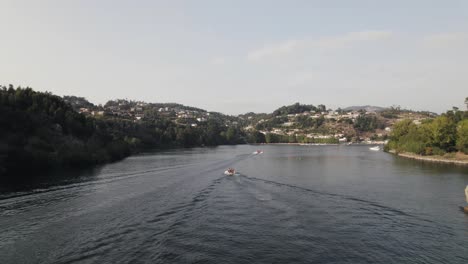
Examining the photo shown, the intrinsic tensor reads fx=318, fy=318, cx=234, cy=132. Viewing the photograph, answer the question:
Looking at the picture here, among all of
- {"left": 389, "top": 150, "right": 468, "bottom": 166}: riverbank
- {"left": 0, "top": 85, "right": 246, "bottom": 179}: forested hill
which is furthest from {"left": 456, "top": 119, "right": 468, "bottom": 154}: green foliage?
{"left": 0, "top": 85, "right": 246, "bottom": 179}: forested hill

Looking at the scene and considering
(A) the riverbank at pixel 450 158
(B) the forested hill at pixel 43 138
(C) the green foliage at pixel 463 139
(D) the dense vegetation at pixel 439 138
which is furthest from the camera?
(D) the dense vegetation at pixel 439 138

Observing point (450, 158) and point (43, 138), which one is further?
point (450, 158)

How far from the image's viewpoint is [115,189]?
1612 inches

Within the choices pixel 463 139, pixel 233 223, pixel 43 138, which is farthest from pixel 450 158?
pixel 43 138

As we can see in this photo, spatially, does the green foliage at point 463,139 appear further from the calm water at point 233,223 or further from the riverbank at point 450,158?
the calm water at point 233,223

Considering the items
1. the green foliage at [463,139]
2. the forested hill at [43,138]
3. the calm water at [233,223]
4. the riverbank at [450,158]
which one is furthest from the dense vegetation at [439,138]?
the forested hill at [43,138]

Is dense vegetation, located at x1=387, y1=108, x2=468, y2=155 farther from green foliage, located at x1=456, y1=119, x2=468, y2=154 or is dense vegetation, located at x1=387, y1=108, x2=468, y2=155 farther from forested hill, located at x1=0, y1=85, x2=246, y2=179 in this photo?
forested hill, located at x1=0, y1=85, x2=246, y2=179

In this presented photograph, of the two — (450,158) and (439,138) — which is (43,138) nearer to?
(450,158)

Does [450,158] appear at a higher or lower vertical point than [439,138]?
lower

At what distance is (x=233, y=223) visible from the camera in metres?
26.3

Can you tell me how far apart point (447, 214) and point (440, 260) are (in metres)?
12.2

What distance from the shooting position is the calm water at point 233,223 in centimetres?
2000

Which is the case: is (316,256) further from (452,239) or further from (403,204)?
(403,204)

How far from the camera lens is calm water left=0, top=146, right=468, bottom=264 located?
20000 millimetres
